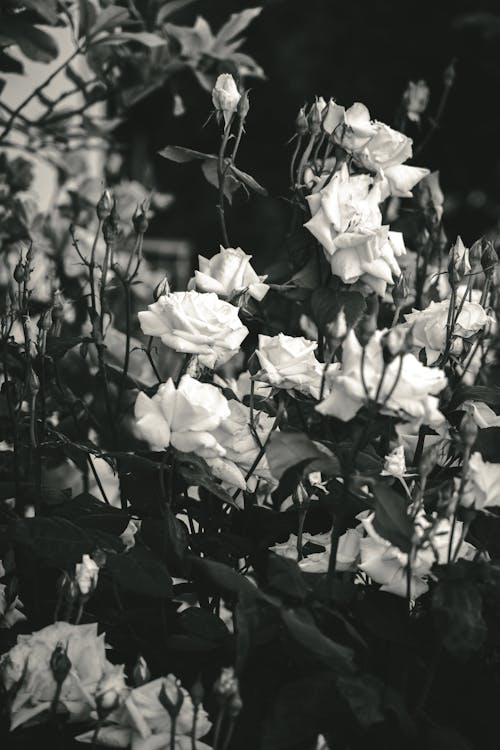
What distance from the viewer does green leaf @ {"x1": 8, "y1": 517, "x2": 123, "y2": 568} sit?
111cm

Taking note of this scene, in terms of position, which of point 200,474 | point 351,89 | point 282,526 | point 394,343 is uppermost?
point 394,343

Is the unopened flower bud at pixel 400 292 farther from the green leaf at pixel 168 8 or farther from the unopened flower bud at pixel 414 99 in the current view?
the green leaf at pixel 168 8

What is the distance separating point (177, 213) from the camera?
421 inches

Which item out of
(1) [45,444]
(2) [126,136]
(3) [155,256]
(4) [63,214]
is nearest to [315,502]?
(1) [45,444]

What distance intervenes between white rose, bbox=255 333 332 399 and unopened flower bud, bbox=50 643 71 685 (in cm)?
37

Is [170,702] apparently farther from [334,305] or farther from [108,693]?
[334,305]

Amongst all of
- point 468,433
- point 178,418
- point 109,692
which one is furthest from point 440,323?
point 109,692

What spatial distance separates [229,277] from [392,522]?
448 millimetres

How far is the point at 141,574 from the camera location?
42.6 inches

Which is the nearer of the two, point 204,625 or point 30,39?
point 204,625

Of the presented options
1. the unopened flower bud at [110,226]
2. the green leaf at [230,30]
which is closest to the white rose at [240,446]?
the unopened flower bud at [110,226]

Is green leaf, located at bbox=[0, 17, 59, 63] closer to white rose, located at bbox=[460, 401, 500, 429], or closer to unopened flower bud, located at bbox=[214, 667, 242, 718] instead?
white rose, located at bbox=[460, 401, 500, 429]

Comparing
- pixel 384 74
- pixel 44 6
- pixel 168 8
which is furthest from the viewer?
pixel 384 74

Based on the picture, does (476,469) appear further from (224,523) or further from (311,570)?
(224,523)
